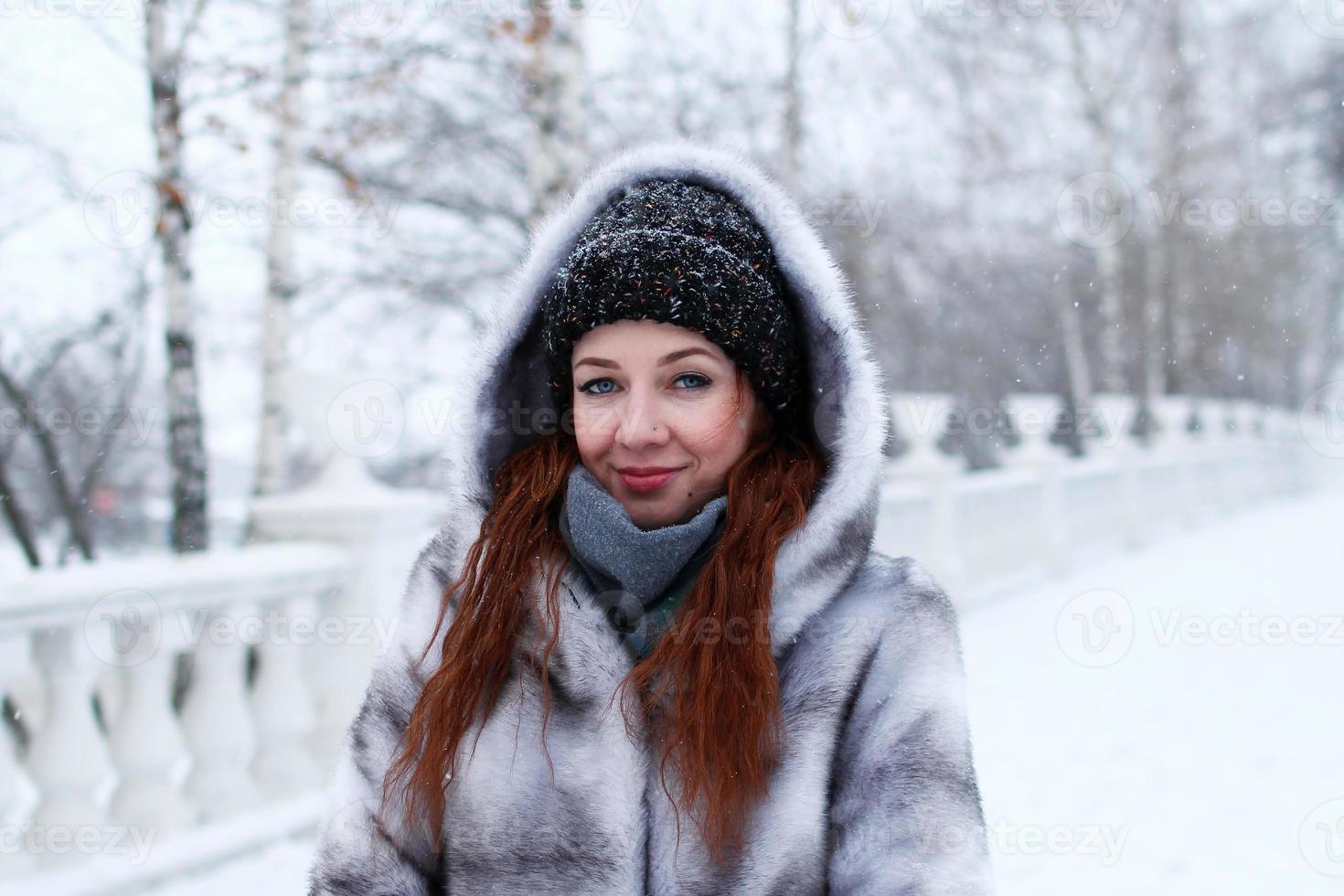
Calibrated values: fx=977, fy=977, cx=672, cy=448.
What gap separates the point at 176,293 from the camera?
602 cm

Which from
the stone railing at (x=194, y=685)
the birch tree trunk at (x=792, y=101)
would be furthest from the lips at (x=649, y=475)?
the birch tree trunk at (x=792, y=101)

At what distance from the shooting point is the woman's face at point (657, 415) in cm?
133

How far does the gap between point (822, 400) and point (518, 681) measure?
0.60m

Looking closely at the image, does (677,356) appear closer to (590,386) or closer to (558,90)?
(590,386)

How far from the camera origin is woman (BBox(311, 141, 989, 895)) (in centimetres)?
127

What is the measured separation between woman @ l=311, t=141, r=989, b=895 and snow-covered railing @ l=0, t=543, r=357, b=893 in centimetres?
211

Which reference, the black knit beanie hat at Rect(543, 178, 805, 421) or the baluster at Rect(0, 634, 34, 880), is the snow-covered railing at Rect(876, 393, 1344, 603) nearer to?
the baluster at Rect(0, 634, 34, 880)

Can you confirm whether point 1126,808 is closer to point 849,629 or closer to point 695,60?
point 849,629

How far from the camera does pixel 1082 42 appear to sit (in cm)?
1552

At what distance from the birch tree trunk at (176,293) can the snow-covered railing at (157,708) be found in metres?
2.57
